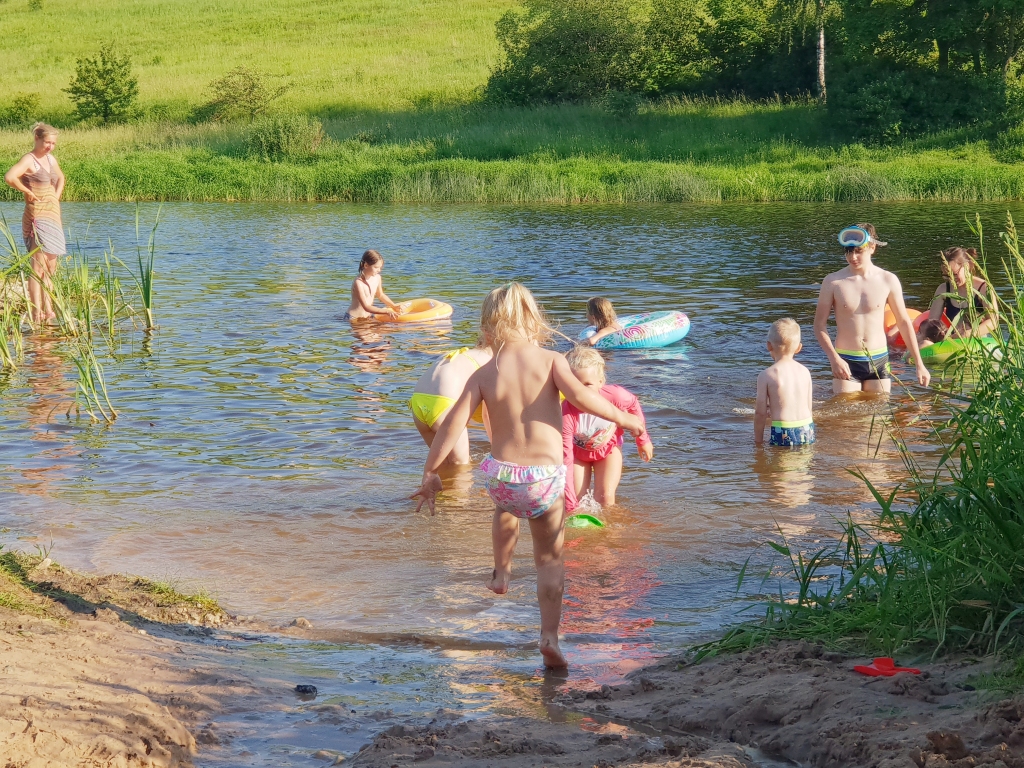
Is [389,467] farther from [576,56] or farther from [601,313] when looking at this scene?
[576,56]

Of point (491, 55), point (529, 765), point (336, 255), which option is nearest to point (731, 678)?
point (529, 765)

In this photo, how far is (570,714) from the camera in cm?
396

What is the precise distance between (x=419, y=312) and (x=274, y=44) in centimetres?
5160

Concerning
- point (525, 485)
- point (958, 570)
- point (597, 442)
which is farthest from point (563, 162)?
point (958, 570)

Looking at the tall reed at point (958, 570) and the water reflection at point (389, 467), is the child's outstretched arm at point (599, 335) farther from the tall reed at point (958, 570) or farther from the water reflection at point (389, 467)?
the tall reed at point (958, 570)

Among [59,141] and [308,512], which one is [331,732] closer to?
[308,512]

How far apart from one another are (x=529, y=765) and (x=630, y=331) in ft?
30.6

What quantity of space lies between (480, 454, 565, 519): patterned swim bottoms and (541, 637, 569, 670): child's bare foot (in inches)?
21.0

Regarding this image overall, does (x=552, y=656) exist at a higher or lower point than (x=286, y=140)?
lower

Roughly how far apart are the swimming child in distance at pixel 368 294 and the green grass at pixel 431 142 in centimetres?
1595

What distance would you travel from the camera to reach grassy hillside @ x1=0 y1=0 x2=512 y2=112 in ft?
171

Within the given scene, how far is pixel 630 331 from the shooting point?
40.5ft

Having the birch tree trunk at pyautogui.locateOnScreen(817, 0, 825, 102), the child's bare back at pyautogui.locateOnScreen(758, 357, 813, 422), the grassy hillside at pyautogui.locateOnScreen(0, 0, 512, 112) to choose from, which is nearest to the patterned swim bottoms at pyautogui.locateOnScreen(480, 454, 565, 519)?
the child's bare back at pyautogui.locateOnScreen(758, 357, 813, 422)

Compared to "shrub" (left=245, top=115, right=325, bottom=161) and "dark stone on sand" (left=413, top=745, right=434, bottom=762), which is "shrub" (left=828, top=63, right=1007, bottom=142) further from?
"dark stone on sand" (left=413, top=745, right=434, bottom=762)
